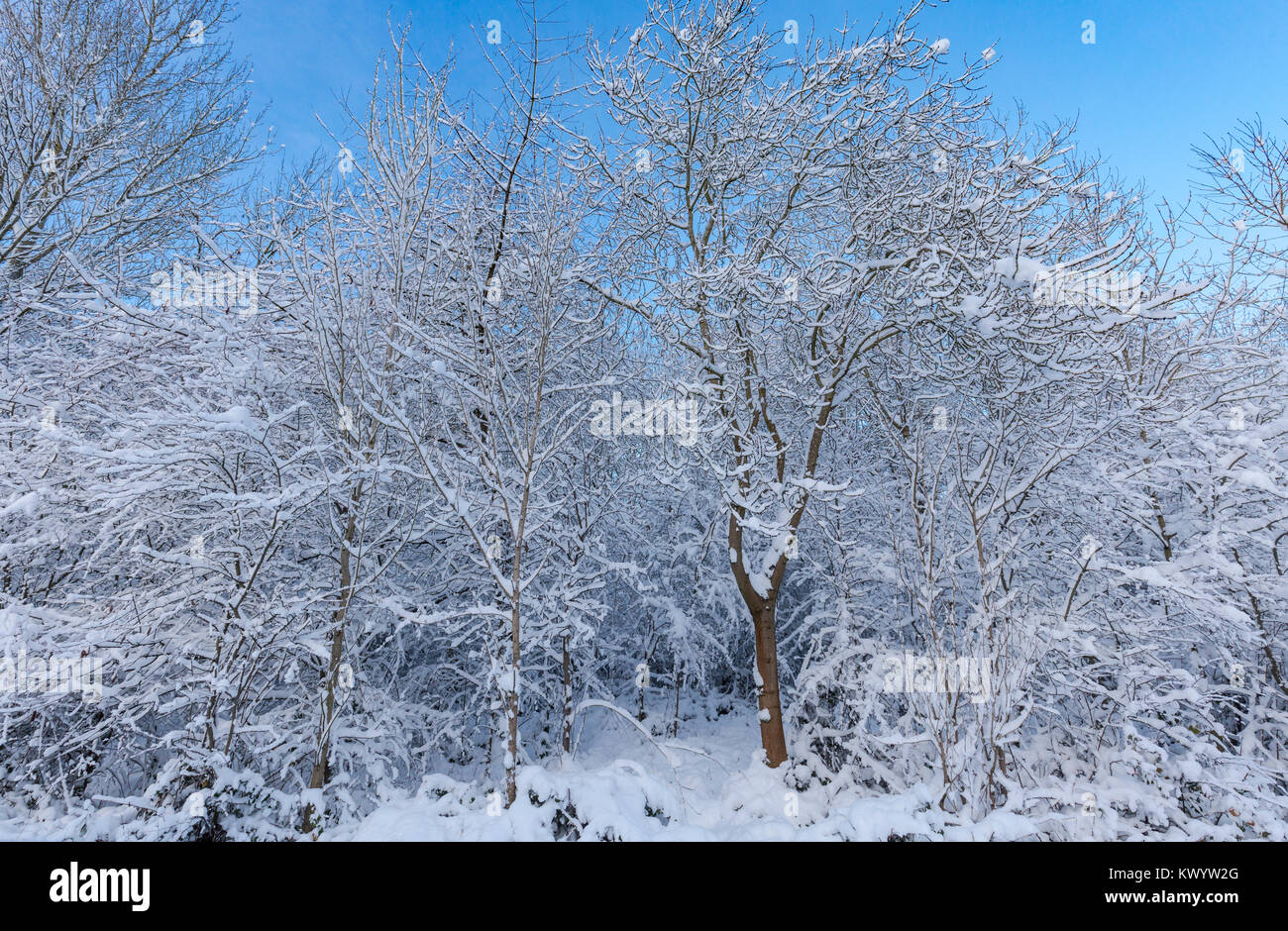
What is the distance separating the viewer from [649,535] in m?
9.10

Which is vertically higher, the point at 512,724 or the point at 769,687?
the point at 512,724

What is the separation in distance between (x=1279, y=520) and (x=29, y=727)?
40.2ft

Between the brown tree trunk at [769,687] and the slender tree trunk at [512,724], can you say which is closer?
the slender tree trunk at [512,724]

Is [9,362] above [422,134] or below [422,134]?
below

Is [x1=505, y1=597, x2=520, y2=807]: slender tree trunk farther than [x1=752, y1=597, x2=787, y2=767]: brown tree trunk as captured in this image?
No

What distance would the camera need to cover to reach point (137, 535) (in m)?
4.91

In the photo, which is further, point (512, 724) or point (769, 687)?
point (769, 687)

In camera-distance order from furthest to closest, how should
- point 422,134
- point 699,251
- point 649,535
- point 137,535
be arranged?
point 649,535, point 699,251, point 137,535, point 422,134
